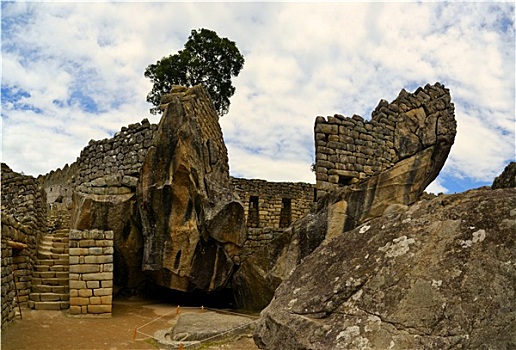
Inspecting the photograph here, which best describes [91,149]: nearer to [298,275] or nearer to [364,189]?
[364,189]

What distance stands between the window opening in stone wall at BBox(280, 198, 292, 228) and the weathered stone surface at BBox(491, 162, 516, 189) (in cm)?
1543

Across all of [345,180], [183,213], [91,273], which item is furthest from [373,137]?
[91,273]

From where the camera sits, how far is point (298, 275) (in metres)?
3.57

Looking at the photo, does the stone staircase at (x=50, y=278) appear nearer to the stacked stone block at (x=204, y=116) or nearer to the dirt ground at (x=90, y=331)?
the dirt ground at (x=90, y=331)

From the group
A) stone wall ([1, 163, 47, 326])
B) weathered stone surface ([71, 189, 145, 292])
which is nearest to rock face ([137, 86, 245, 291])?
weathered stone surface ([71, 189, 145, 292])

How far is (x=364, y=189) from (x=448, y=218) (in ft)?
18.9

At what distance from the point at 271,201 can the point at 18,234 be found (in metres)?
12.8

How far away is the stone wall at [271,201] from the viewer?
20.6 m

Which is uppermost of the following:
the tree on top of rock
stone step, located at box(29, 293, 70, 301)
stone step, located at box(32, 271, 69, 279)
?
the tree on top of rock

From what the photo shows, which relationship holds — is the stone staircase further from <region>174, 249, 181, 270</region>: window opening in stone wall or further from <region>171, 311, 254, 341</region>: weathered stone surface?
<region>171, 311, 254, 341</region>: weathered stone surface

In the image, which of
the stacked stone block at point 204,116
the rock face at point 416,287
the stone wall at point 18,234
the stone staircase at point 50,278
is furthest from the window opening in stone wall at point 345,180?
the rock face at point 416,287

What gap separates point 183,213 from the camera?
1145cm

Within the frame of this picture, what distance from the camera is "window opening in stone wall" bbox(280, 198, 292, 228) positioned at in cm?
2116

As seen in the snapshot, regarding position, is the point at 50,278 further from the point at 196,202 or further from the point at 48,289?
the point at 196,202
